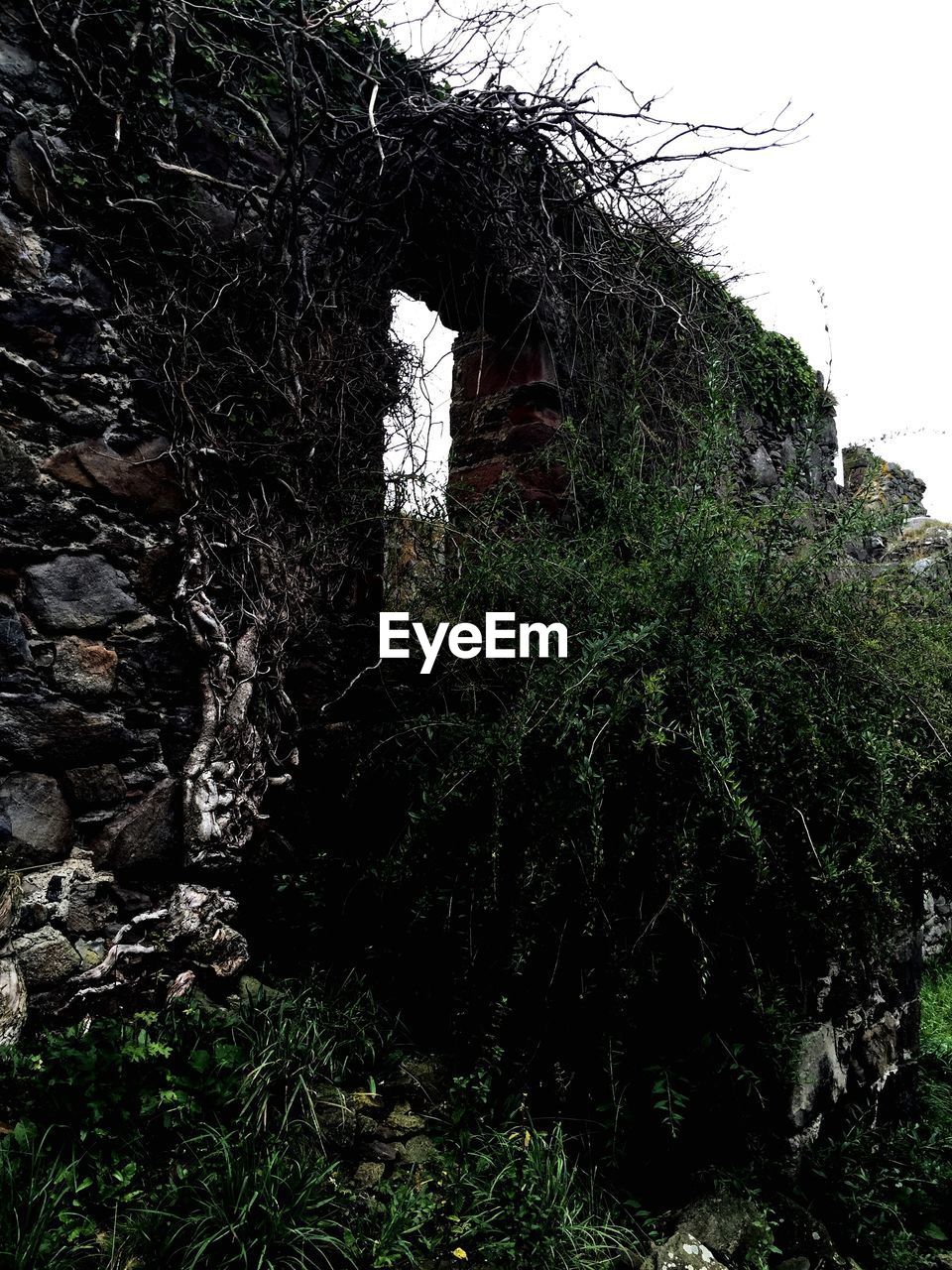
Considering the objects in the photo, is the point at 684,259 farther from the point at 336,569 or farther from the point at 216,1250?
the point at 216,1250

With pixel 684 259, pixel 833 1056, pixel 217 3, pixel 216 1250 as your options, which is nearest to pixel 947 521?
pixel 684 259

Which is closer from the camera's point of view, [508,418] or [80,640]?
[80,640]

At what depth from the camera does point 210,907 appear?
248 centimetres

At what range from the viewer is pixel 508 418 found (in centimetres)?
418

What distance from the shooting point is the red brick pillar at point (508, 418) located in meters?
4.05

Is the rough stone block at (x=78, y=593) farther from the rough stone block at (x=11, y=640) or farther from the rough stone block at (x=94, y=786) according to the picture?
the rough stone block at (x=94, y=786)

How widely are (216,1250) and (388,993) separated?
102 centimetres

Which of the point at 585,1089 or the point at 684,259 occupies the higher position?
the point at 684,259

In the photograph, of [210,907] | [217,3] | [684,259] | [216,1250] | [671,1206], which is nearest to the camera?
[216,1250]

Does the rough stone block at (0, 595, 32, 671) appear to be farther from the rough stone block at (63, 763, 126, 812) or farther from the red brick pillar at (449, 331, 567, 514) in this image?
the red brick pillar at (449, 331, 567, 514)

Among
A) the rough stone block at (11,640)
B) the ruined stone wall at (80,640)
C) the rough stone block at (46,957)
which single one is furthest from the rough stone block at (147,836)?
the rough stone block at (11,640)

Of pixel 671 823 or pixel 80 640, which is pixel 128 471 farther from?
pixel 671 823

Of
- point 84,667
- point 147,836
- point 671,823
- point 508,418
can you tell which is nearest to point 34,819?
point 147,836

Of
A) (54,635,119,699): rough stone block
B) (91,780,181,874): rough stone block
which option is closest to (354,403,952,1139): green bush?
(91,780,181,874): rough stone block
